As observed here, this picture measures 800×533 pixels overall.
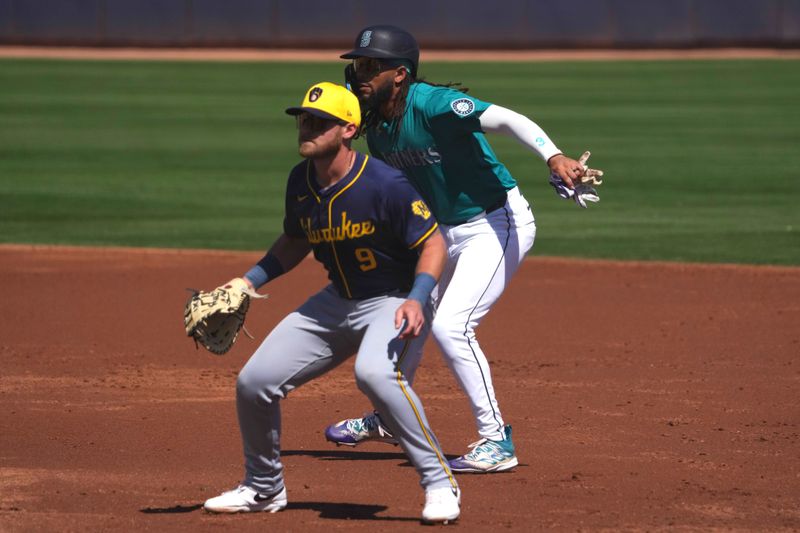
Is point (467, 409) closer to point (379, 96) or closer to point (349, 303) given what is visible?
point (379, 96)

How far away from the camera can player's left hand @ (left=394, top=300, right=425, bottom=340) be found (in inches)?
199

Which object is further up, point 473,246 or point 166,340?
point 473,246

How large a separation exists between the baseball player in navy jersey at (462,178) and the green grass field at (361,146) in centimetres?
658

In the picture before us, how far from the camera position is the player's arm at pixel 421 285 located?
5066 millimetres

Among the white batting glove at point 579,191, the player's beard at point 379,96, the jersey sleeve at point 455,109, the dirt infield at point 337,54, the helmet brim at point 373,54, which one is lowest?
the dirt infield at point 337,54

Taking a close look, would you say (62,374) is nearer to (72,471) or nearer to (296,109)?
(72,471)

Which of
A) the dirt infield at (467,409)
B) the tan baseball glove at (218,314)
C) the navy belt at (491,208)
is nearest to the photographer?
the tan baseball glove at (218,314)

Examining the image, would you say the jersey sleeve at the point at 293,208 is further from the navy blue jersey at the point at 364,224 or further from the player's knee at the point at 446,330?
the player's knee at the point at 446,330

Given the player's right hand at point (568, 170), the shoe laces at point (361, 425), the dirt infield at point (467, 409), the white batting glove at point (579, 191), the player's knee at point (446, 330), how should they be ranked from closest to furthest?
1. the dirt infield at point (467, 409)
2. the player's right hand at point (568, 170)
3. the white batting glove at point (579, 191)
4. the player's knee at point (446, 330)
5. the shoe laces at point (361, 425)

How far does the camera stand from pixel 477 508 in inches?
219

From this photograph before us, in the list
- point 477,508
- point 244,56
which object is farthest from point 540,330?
point 244,56

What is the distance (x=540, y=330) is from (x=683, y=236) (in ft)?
15.2

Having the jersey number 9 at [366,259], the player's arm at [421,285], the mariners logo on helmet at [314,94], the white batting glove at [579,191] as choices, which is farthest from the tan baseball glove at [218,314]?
the white batting glove at [579,191]

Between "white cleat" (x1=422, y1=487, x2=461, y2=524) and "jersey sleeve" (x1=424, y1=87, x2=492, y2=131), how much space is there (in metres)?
1.75
